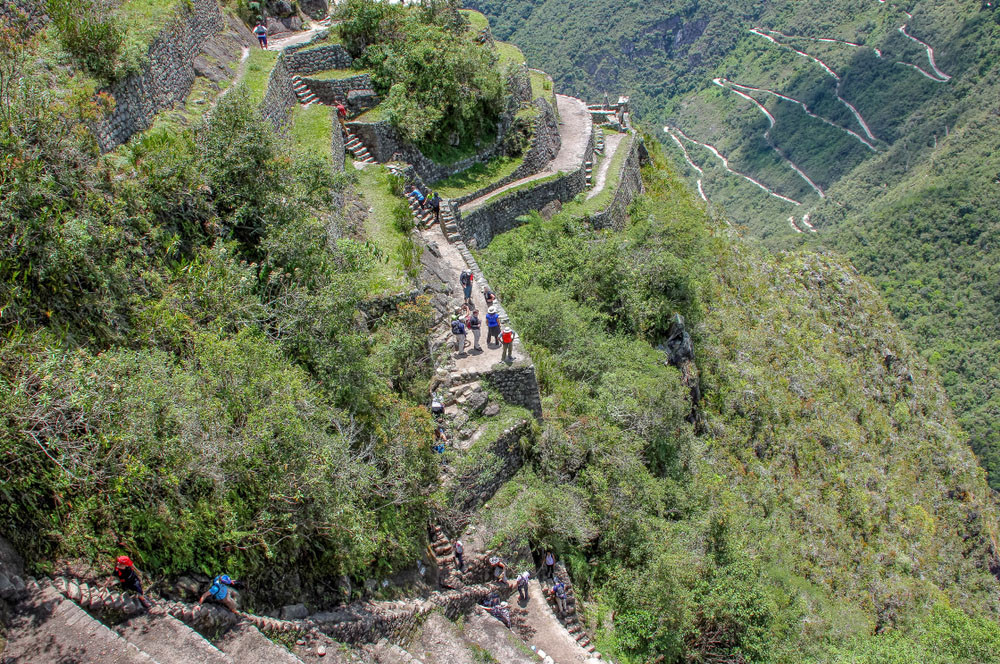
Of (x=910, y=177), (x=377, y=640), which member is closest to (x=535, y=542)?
(x=377, y=640)

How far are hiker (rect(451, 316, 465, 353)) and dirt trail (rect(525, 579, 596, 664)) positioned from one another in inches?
229

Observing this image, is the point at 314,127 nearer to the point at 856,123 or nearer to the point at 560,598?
the point at 560,598

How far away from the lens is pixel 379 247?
18.4m

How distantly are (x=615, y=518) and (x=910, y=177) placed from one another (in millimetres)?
97188

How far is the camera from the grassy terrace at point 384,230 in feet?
54.2

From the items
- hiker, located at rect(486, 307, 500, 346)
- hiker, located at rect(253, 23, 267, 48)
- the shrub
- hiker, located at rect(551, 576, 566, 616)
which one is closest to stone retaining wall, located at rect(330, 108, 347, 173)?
hiker, located at rect(253, 23, 267, 48)

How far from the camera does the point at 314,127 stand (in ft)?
69.8

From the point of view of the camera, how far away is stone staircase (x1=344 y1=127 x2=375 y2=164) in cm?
2244

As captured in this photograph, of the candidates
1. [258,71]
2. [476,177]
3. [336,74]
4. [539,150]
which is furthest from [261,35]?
[539,150]

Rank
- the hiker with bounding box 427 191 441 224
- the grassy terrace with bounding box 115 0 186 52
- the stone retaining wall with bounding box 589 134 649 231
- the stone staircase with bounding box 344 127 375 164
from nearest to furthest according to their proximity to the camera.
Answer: the grassy terrace with bounding box 115 0 186 52
the hiker with bounding box 427 191 441 224
the stone staircase with bounding box 344 127 375 164
the stone retaining wall with bounding box 589 134 649 231

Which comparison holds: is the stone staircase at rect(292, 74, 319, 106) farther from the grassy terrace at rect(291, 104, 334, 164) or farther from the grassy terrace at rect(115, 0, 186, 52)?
the grassy terrace at rect(115, 0, 186, 52)

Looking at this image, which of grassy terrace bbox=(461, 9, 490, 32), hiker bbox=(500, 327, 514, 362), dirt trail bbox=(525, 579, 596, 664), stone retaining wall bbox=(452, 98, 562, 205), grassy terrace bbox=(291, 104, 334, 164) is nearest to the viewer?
dirt trail bbox=(525, 579, 596, 664)

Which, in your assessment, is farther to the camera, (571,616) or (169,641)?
(571,616)

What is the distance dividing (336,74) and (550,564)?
18.5m
